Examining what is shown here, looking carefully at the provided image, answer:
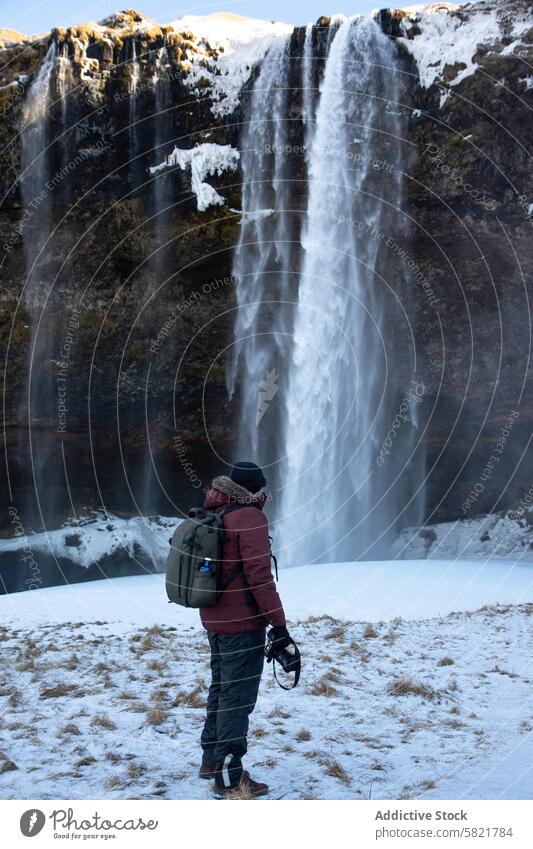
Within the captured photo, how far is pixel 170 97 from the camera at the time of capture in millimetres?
23812

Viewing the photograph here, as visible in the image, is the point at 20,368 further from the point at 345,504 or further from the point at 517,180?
the point at 517,180

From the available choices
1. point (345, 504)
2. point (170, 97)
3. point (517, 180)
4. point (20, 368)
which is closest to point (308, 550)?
point (345, 504)

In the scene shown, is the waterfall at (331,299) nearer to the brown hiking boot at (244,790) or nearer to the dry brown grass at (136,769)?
the dry brown grass at (136,769)

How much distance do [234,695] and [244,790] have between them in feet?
2.01

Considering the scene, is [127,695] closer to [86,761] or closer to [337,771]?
[86,761]

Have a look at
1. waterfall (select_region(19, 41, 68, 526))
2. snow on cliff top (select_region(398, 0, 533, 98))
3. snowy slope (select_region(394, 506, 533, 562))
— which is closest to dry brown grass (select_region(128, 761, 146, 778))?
snowy slope (select_region(394, 506, 533, 562))

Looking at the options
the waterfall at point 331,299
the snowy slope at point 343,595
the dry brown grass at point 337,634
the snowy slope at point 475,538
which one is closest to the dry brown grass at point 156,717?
the dry brown grass at point 337,634

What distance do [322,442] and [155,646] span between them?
15555 millimetres

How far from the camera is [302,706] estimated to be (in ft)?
23.2

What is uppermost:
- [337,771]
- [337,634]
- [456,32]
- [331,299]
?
[456,32]

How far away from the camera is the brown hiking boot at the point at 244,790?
Result: 483 cm

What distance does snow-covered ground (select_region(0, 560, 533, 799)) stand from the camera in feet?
17.0

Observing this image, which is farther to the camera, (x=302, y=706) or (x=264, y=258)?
(x=264, y=258)

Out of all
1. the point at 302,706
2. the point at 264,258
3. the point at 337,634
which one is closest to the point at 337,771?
the point at 302,706
